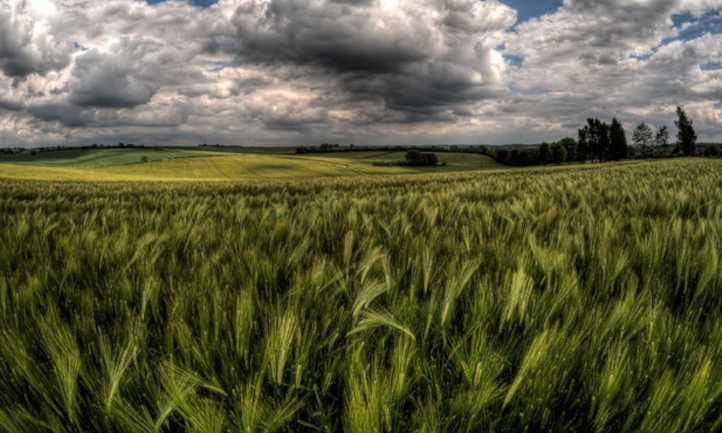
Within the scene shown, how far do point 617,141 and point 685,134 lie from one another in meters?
15.0

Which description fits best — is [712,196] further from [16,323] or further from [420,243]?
[16,323]

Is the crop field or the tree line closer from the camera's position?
the crop field

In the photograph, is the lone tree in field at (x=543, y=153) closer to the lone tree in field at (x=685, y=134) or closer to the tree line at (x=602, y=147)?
the tree line at (x=602, y=147)

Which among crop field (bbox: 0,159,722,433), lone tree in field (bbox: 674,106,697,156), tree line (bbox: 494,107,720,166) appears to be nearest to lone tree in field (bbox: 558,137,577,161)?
tree line (bbox: 494,107,720,166)

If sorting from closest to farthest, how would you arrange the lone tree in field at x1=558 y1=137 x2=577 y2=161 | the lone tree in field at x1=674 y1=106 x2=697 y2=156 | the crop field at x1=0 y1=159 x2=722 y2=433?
the crop field at x1=0 y1=159 x2=722 y2=433, the lone tree in field at x1=674 y1=106 x2=697 y2=156, the lone tree in field at x1=558 y1=137 x2=577 y2=161

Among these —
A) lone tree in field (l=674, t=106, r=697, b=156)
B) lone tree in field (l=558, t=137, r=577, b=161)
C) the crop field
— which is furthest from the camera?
lone tree in field (l=558, t=137, r=577, b=161)

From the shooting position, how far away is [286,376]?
0.78m

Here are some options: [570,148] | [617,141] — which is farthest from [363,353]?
[570,148]

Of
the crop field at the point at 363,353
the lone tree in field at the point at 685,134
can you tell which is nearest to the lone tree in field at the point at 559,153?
the lone tree in field at the point at 685,134

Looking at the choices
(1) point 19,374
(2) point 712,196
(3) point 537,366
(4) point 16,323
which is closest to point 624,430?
(3) point 537,366

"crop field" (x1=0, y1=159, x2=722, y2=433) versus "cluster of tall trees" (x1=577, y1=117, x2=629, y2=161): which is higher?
"cluster of tall trees" (x1=577, y1=117, x2=629, y2=161)

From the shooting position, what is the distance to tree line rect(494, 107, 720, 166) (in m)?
84.3

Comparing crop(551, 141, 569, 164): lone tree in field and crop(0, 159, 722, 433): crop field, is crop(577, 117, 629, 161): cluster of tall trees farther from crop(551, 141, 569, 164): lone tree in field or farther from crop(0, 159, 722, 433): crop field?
crop(0, 159, 722, 433): crop field

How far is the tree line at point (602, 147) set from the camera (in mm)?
84312
